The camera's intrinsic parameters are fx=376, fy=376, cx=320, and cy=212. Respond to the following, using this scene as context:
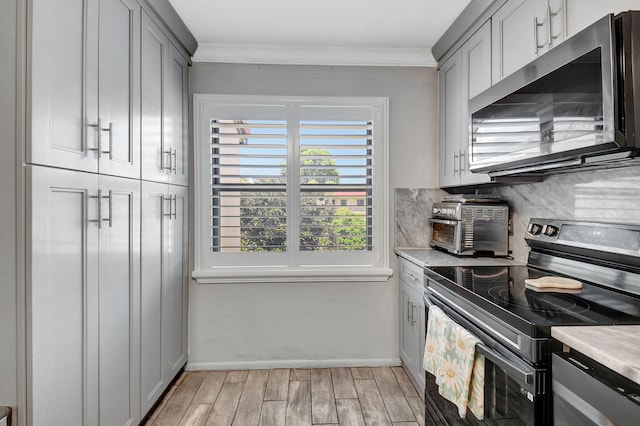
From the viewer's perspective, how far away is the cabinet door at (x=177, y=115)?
95.5 inches

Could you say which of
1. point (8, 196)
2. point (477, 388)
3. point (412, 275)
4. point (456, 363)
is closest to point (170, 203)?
point (8, 196)

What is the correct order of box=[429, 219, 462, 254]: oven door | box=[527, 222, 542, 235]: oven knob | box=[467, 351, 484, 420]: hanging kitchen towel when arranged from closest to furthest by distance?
box=[467, 351, 484, 420]: hanging kitchen towel
box=[527, 222, 542, 235]: oven knob
box=[429, 219, 462, 254]: oven door

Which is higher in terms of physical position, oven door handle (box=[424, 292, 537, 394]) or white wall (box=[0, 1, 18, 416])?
white wall (box=[0, 1, 18, 416])

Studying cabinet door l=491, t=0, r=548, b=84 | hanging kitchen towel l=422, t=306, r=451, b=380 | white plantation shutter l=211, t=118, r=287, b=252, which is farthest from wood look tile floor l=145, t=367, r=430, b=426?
cabinet door l=491, t=0, r=548, b=84

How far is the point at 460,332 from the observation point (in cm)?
152

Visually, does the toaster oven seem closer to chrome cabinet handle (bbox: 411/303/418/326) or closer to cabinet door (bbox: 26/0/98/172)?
chrome cabinet handle (bbox: 411/303/418/326)

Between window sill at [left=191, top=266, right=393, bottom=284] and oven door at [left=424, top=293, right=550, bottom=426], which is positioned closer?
oven door at [left=424, top=293, right=550, bottom=426]

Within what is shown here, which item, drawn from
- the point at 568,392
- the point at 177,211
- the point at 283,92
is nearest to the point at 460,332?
the point at 568,392

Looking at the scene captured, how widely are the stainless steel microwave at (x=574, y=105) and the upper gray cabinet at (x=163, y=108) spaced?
1.79 m

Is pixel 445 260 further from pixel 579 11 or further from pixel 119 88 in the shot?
pixel 119 88

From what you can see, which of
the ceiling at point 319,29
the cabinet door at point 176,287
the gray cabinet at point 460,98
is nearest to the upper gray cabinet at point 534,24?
the gray cabinet at point 460,98

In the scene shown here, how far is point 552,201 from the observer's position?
2029mm

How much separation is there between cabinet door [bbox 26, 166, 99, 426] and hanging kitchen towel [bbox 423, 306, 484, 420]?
148cm

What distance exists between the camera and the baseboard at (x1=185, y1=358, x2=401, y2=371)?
2.84 metres
